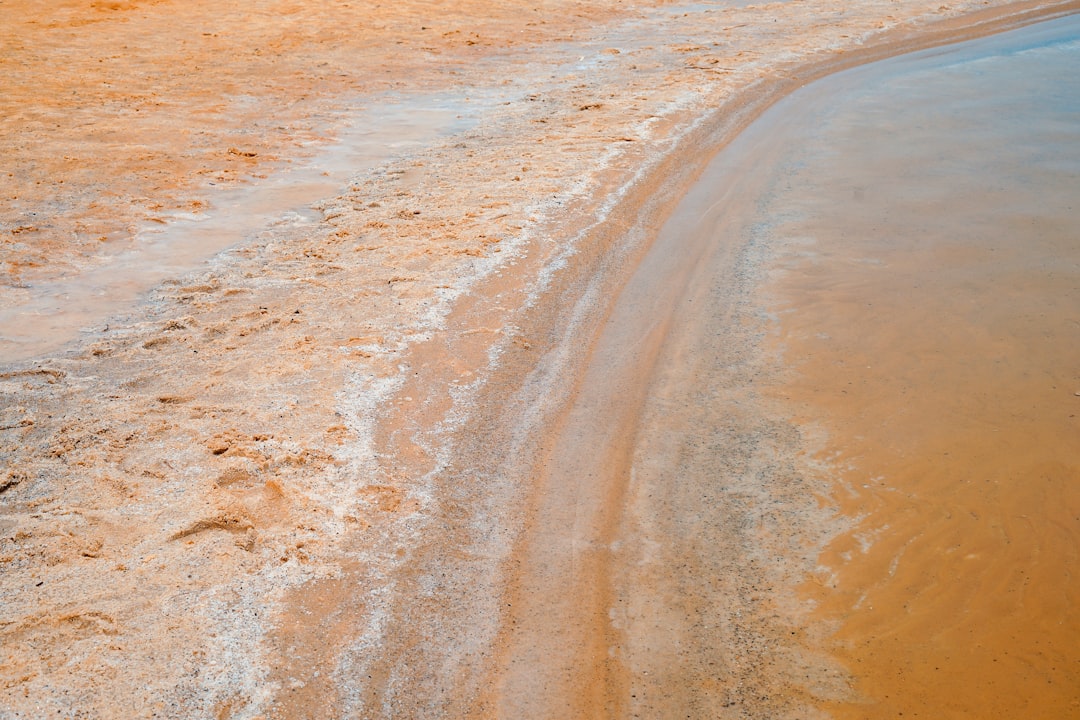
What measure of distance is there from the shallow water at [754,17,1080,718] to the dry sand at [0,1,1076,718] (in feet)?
1.68

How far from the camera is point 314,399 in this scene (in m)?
5.65

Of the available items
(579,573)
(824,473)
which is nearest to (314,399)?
(579,573)

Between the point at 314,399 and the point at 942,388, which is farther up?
the point at 314,399

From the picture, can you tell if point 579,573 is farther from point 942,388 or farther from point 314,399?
point 942,388

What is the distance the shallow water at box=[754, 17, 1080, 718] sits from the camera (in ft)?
13.5

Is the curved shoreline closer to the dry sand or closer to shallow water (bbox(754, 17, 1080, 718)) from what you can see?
the dry sand

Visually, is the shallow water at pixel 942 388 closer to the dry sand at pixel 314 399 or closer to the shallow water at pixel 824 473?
the shallow water at pixel 824 473

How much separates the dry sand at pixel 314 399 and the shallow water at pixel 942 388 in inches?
20.1

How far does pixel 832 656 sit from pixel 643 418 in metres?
2.08

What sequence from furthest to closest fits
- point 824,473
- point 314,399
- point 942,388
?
1. point 942,388
2. point 314,399
3. point 824,473

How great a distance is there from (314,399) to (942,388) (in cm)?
399

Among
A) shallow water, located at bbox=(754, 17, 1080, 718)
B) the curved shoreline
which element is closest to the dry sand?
the curved shoreline

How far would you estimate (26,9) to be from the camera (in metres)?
15.6

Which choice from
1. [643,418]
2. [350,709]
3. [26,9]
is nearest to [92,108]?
[26,9]
